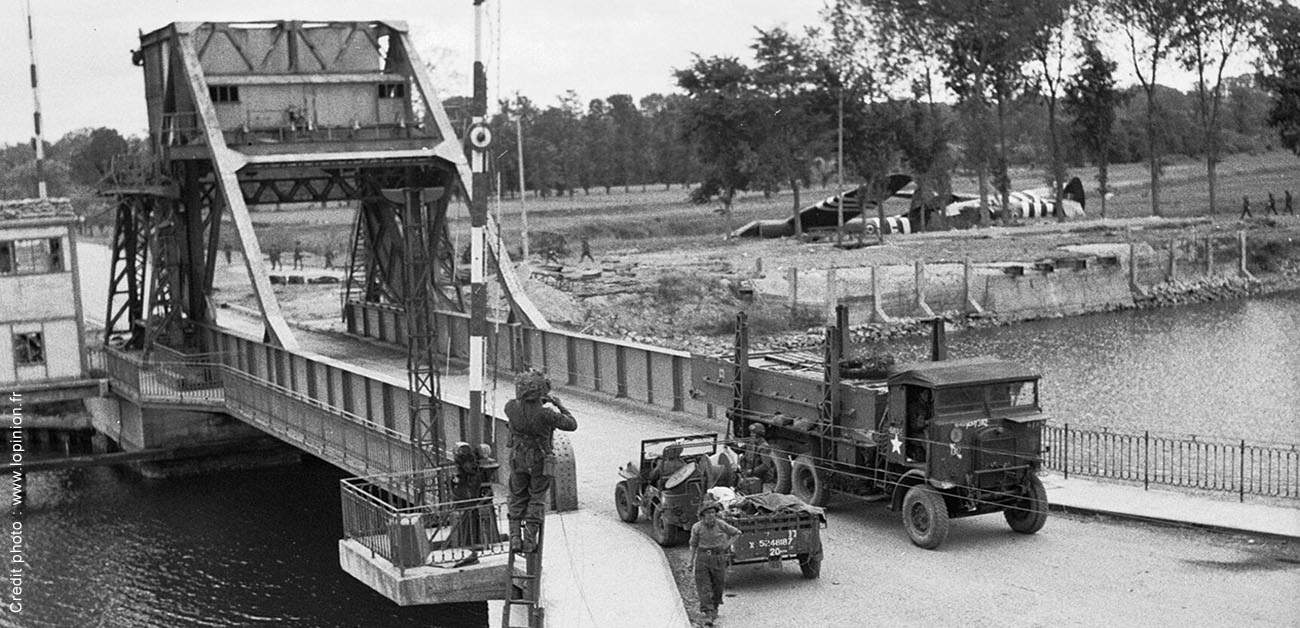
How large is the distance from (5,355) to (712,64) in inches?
1889

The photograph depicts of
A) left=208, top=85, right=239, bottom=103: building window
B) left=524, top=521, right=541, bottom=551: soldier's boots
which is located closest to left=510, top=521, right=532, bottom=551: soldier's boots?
left=524, top=521, right=541, bottom=551: soldier's boots

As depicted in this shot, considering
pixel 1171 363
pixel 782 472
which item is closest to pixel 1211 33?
pixel 1171 363

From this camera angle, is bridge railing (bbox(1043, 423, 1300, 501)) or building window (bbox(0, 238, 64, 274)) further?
building window (bbox(0, 238, 64, 274))

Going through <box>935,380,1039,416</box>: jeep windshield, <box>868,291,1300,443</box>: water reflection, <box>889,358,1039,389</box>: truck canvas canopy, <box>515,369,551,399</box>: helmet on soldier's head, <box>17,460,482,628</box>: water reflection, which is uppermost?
<box>515,369,551,399</box>: helmet on soldier's head

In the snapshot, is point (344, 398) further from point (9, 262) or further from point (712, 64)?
point (712, 64)

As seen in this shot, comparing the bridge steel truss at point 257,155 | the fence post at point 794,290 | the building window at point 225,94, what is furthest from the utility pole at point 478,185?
the fence post at point 794,290

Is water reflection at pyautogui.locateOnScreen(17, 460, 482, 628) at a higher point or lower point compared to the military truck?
lower

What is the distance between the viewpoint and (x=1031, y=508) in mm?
22703

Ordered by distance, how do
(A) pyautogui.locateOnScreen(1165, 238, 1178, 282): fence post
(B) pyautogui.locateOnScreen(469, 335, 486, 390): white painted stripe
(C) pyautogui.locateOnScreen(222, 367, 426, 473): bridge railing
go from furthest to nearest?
(A) pyautogui.locateOnScreen(1165, 238, 1178, 282): fence post
(C) pyautogui.locateOnScreen(222, 367, 426, 473): bridge railing
(B) pyautogui.locateOnScreen(469, 335, 486, 390): white painted stripe

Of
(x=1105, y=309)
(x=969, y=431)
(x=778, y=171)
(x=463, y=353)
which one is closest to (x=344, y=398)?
(x=463, y=353)

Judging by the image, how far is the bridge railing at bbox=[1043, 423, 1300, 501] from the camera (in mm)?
26453

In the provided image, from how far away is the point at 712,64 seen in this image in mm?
84562

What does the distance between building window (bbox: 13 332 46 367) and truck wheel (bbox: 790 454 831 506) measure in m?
26.3

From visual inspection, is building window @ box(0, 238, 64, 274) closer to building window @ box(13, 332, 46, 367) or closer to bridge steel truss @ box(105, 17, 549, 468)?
building window @ box(13, 332, 46, 367)
